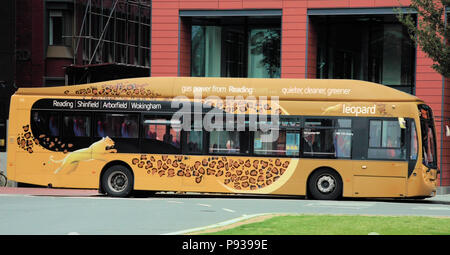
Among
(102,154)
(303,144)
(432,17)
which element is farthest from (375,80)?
(102,154)

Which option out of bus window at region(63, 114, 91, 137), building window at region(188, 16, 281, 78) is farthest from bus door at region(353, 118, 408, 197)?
building window at region(188, 16, 281, 78)

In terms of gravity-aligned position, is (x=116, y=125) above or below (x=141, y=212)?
above

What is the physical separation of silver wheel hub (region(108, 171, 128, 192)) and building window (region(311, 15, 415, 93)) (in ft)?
41.6

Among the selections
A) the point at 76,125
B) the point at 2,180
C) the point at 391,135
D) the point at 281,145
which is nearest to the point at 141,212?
the point at 281,145

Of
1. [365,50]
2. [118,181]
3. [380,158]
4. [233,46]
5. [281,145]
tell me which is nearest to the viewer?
[380,158]

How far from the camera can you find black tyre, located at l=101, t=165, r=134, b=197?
2406 cm

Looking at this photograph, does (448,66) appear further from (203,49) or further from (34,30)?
(34,30)

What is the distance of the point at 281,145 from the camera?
23656mm

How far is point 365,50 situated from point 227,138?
12.5m

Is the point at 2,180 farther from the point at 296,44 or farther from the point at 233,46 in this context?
the point at 296,44

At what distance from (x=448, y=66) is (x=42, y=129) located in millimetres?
11928

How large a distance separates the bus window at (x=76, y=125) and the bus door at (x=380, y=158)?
24.9 feet

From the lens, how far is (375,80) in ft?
112
